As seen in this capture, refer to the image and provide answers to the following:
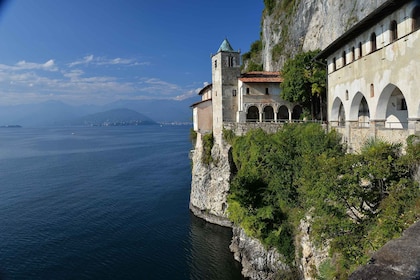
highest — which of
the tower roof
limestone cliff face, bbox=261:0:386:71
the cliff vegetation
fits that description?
limestone cliff face, bbox=261:0:386:71

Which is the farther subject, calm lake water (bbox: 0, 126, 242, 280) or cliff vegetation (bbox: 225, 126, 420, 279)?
calm lake water (bbox: 0, 126, 242, 280)

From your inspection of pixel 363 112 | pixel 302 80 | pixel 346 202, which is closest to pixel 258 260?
pixel 346 202

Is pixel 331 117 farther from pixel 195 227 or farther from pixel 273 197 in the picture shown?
pixel 195 227

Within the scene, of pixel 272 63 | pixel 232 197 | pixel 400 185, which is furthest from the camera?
pixel 272 63

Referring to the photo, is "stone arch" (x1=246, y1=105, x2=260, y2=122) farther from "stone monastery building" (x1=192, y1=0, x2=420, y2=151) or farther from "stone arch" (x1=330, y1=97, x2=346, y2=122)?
"stone arch" (x1=330, y1=97, x2=346, y2=122)

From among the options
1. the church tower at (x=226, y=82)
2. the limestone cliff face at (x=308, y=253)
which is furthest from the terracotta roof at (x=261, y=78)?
the limestone cliff face at (x=308, y=253)

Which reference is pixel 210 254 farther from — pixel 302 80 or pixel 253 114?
pixel 302 80

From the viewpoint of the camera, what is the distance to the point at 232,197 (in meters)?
27.2

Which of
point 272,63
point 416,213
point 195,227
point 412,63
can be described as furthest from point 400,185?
point 272,63

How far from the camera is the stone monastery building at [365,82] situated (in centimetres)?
1595

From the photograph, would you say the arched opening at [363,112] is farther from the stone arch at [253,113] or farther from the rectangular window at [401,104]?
the stone arch at [253,113]

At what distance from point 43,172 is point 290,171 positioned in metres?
53.2

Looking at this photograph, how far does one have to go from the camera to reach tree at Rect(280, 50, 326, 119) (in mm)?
34531

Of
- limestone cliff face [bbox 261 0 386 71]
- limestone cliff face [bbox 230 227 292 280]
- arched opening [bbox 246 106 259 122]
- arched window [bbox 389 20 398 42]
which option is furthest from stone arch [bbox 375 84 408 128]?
arched opening [bbox 246 106 259 122]
